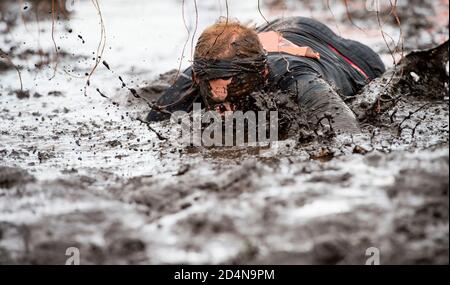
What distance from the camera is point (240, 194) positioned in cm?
295

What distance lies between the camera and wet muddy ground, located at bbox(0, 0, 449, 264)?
2.58 meters

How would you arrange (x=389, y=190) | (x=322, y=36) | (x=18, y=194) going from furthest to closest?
(x=322, y=36), (x=18, y=194), (x=389, y=190)

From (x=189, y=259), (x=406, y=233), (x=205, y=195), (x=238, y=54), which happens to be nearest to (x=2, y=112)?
(x=238, y=54)

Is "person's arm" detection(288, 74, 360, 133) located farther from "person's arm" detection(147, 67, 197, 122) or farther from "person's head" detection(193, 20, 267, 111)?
"person's arm" detection(147, 67, 197, 122)

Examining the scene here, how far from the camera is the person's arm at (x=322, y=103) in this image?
4.15 meters

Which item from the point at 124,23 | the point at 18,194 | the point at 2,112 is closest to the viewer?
the point at 18,194

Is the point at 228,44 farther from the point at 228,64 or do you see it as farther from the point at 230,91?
the point at 230,91

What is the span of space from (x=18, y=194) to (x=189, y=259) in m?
1.06

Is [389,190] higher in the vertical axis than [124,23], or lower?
lower

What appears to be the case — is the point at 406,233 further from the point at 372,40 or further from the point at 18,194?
the point at 372,40

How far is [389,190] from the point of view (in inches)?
110

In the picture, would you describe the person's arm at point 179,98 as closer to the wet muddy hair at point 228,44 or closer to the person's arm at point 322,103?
the wet muddy hair at point 228,44

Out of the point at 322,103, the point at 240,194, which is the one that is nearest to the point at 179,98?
the point at 322,103

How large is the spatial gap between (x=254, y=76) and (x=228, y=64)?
0.20 m
